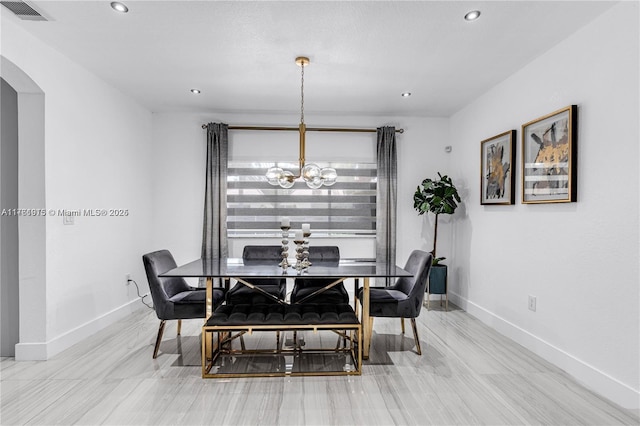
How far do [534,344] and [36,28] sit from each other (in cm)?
485

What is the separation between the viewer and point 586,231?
8.42ft

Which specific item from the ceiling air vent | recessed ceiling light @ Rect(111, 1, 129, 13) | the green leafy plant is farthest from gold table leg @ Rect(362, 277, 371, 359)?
the ceiling air vent

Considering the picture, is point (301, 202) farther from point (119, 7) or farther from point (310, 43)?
point (119, 7)

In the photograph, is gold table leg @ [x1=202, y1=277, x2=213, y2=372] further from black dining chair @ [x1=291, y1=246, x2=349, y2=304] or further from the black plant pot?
the black plant pot

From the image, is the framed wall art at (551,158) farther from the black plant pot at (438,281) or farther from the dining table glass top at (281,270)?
the black plant pot at (438,281)

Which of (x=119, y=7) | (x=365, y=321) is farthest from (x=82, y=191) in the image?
(x=365, y=321)

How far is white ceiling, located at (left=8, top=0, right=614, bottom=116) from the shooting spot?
239 centimetres

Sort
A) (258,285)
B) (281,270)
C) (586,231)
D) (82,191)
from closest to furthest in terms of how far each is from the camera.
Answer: (586,231)
(281,270)
(82,191)
(258,285)

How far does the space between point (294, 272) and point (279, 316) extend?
351 millimetres

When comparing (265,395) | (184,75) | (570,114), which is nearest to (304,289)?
(265,395)

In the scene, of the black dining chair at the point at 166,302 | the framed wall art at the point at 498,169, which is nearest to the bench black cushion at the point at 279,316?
the black dining chair at the point at 166,302

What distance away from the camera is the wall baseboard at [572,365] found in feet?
7.28

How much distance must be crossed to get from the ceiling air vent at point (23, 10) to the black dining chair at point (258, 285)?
2.42 metres

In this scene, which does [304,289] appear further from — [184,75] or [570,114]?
[570,114]
